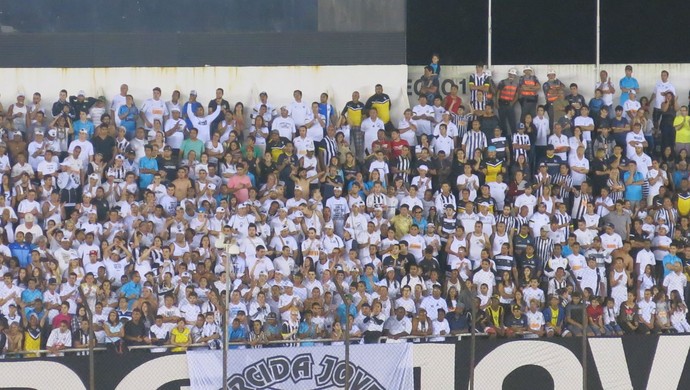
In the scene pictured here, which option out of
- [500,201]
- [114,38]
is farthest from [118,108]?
[500,201]

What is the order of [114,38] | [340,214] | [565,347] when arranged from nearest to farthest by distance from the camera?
[565,347] < [340,214] < [114,38]

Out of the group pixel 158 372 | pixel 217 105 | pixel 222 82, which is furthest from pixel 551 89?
pixel 158 372

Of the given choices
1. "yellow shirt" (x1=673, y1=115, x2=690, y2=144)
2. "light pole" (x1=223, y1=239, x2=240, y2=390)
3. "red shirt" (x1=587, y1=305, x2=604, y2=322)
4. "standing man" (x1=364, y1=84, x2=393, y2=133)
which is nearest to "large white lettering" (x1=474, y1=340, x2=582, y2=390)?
"red shirt" (x1=587, y1=305, x2=604, y2=322)

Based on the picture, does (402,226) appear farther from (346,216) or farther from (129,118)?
(129,118)

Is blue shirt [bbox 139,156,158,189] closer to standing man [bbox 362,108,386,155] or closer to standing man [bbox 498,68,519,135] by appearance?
standing man [bbox 362,108,386,155]

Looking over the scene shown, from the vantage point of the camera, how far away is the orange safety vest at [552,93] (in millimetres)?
32844

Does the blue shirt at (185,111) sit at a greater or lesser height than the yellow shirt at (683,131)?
greater

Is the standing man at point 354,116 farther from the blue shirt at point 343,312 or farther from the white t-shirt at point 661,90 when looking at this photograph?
the white t-shirt at point 661,90

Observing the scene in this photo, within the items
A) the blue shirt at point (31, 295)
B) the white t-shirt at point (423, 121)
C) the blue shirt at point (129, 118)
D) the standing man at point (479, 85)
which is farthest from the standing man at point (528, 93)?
the blue shirt at point (31, 295)

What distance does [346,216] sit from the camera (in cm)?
2984

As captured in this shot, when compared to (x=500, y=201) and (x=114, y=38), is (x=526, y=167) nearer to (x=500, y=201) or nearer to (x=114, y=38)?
(x=500, y=201)

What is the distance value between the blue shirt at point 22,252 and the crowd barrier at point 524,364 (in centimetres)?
308

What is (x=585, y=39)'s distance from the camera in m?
34.3

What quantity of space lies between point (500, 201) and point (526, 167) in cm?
100
